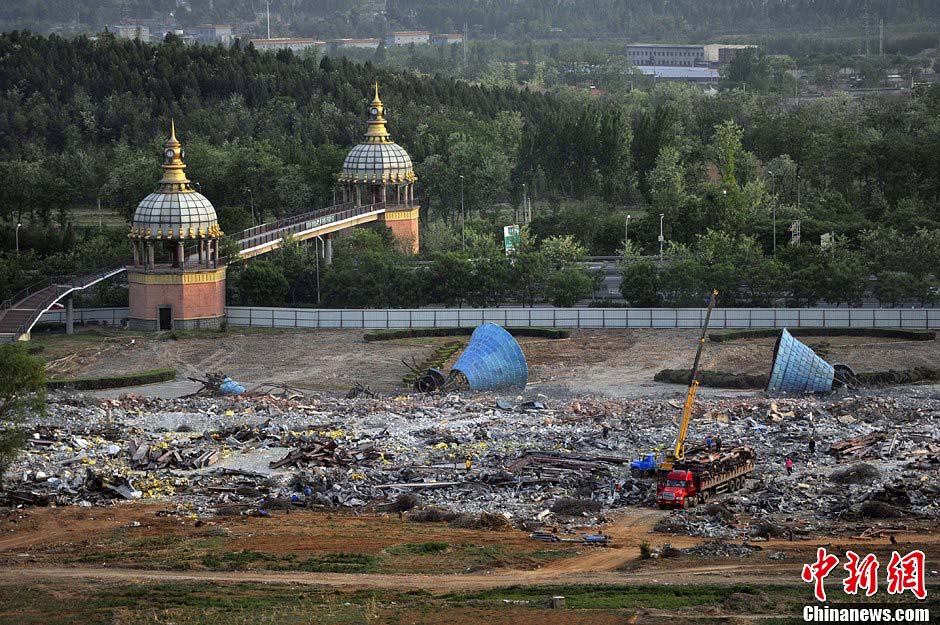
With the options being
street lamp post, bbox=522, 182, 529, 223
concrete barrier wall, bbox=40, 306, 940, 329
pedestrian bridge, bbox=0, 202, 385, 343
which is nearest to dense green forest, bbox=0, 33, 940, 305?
street lamp post, bbox=522, 182, 529, 223

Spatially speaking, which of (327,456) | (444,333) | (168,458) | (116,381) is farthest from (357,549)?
(444,333)

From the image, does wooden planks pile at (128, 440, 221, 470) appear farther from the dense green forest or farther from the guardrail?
the dense green forest

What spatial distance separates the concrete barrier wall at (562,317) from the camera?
10656 centimetres

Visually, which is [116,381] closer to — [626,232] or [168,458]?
[168,458]

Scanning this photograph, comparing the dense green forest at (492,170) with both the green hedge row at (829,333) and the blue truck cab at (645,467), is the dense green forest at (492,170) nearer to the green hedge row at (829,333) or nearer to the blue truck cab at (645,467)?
the green hedge row at (829,333)

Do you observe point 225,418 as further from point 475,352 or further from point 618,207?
point 618,207

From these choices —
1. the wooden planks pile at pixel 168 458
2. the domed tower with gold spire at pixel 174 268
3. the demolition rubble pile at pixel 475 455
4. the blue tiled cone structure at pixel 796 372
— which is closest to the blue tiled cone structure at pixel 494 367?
the demolition rubble pile at pixel 475 455

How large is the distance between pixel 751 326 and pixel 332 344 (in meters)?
26.5

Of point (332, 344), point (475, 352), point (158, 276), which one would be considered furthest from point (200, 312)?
point (475, 352)

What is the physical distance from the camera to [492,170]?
14550cm

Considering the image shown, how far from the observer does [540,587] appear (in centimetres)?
5581

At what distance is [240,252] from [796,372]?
4463 cm

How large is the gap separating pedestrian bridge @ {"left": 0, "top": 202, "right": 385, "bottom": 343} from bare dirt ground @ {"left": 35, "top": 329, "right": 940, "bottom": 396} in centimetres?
228

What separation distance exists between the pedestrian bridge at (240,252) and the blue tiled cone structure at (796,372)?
43.5m
